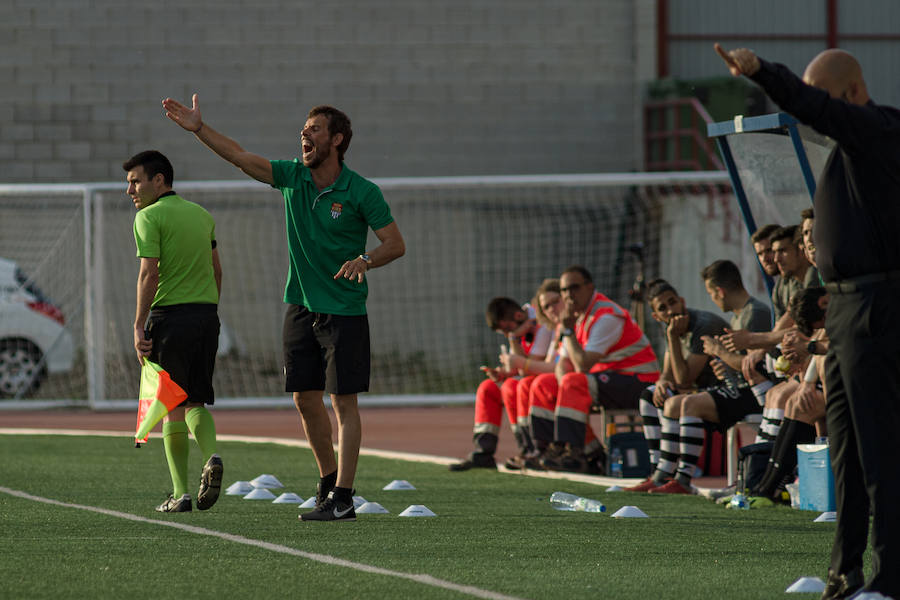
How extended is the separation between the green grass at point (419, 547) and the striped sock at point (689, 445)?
1.09 feet

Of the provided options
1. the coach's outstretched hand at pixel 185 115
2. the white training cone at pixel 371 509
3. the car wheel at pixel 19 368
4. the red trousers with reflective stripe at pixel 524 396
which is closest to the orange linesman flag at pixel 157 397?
the white training cone at pixel 371 509

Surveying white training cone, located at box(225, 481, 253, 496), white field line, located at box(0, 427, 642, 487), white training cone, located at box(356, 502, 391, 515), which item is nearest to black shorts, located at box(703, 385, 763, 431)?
white field line, located at box(0, 427, 642, 487)

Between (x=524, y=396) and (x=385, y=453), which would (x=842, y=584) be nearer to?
(x=524, y=396)

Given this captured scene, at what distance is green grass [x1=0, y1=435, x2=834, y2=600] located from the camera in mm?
5359

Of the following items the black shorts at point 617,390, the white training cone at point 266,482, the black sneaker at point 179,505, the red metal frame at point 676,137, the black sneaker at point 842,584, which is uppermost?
the red metal frame at point 676,137

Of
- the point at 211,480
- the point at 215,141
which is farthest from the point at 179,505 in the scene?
the point at 215,141

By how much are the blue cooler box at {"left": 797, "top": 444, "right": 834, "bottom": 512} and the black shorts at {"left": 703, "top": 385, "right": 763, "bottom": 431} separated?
42.8 inches

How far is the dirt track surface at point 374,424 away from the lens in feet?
45.2

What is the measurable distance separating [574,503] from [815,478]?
1265mm

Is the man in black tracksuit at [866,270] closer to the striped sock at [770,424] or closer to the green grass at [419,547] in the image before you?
the green grass at [419,547]

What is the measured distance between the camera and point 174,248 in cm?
784

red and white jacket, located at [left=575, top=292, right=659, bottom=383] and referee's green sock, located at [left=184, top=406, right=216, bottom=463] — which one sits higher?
red and white jacket, located at [left=575, top=292, right=659, bottom=383]

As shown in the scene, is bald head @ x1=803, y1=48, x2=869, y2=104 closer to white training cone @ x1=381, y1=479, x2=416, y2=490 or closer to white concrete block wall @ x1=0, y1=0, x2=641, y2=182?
white training cone @ x1=381, y1=479, x2=416, y2=490

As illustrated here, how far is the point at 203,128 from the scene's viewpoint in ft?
23.6
